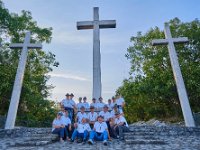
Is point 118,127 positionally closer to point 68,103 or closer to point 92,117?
point 92,117

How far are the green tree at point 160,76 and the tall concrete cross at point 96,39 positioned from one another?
30.3 feet

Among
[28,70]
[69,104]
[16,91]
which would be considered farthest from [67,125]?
[28,70]

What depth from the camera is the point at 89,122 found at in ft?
34.2

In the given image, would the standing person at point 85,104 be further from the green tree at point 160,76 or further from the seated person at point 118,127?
the green tree at point 160,76

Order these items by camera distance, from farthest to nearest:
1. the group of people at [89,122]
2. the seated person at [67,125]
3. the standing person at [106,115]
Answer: the standing person at [106,115], the seated person at [67,125], the group of people at [89,122]

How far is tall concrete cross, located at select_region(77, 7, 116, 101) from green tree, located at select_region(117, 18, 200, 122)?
9245 millimetres

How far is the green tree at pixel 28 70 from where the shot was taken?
20.4 metres

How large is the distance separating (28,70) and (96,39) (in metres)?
10.5

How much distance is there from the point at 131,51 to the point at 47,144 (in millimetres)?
18655

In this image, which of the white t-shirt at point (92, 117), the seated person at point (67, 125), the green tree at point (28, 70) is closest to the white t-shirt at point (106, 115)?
the white t-shirt at point (92, 117)

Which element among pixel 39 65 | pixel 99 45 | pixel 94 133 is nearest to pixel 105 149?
pixel 94 133

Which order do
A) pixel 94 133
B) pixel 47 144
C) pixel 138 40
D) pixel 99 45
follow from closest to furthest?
pixel 47 144 → pixel 94 133 → pixel 99 45 → pixel 138 40

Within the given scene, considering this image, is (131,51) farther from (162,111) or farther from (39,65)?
(39,65)

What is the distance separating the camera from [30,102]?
69.5 feet
